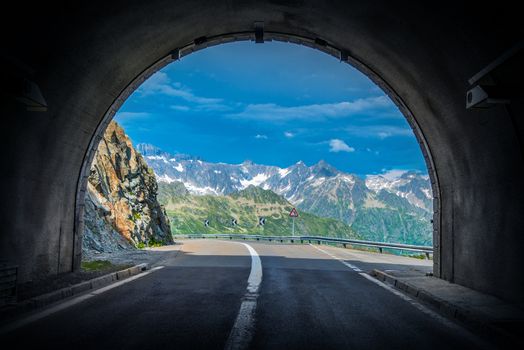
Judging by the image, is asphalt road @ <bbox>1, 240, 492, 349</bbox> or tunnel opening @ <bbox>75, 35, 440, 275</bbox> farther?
tunnel opening @ <bbox>75, 35, 440, 275</bbox>

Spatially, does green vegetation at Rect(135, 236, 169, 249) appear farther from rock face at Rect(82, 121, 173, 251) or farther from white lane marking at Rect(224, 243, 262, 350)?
white lane marking at Rect(224, 243, 262, 350)

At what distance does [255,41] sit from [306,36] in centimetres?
151

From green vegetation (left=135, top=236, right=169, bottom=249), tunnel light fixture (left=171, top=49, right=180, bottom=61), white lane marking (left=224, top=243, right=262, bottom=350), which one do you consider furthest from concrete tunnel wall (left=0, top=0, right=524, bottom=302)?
green vegetation (left=135, top=236, right=169, bottom=249)

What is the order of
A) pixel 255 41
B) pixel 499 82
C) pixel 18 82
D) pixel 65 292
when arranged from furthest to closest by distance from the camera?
pixel 255 41 < pixel 65 292 < pixel 18 82 < pixel 499 82

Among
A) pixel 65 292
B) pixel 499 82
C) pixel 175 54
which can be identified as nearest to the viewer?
pixel 499 82

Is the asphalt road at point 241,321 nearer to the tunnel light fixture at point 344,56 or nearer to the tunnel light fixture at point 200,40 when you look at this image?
the tunnel light fixture at point 344,56

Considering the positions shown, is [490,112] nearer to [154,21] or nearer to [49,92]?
[154,21]

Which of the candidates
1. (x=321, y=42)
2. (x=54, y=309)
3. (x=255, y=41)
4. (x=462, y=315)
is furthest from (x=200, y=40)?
(x=462, y=315)

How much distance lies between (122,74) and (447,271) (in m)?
8.65

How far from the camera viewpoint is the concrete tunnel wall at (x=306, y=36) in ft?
23.3

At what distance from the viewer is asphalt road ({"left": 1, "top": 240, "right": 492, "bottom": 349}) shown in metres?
5.37

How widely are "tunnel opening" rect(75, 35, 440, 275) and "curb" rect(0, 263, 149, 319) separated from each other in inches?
48.0

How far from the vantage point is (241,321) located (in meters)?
6.47

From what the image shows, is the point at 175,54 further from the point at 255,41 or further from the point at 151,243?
the point at 151,243
